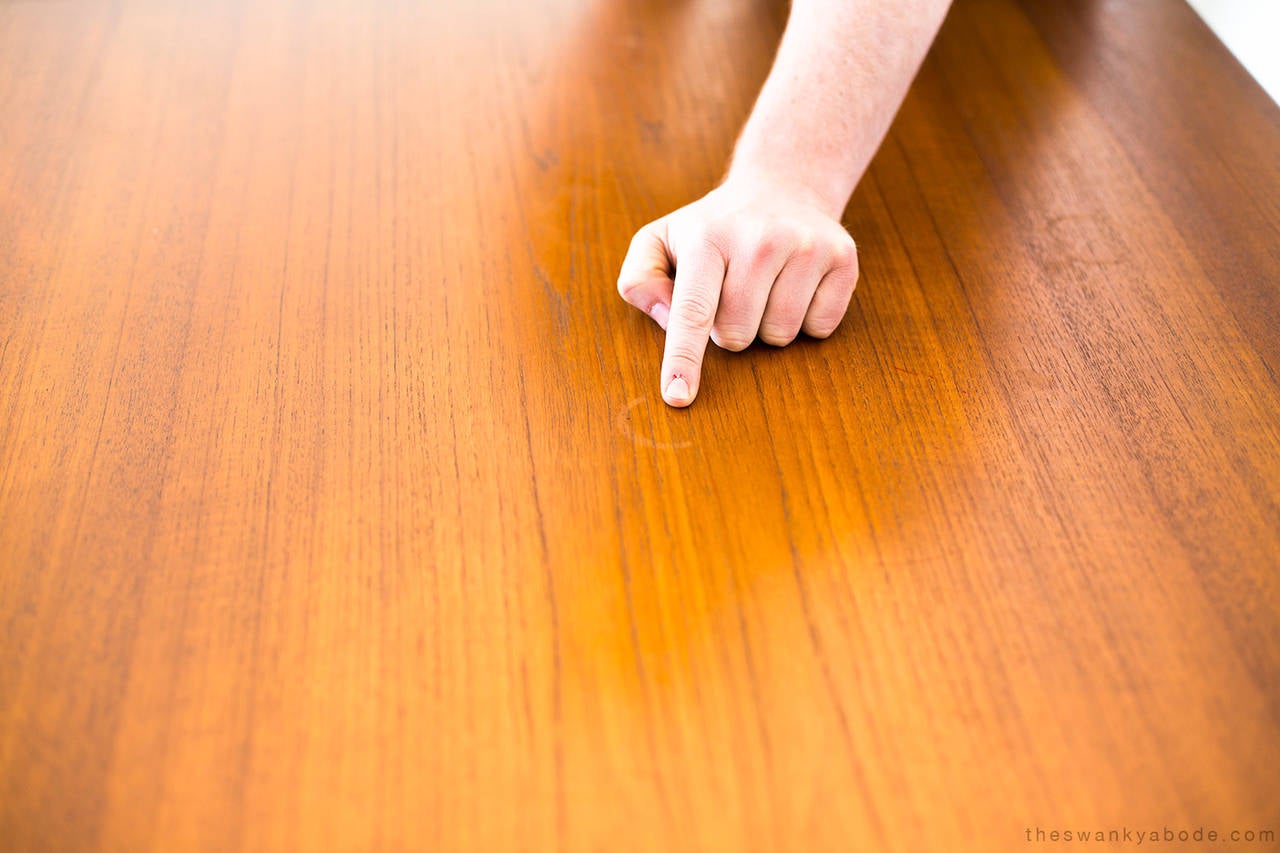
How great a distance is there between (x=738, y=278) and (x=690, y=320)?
0.05m

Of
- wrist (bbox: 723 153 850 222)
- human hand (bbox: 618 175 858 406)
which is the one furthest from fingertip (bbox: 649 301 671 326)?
wrist (bbox: 723 153 850 222)

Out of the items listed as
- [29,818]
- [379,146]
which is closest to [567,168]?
[379,146]

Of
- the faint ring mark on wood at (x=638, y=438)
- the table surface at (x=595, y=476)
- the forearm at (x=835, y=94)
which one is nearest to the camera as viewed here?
the table surface at (x=595, y=476)

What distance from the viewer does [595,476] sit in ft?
1.89

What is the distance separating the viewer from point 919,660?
50 cm

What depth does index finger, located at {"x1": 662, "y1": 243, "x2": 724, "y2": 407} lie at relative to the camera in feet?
2.02

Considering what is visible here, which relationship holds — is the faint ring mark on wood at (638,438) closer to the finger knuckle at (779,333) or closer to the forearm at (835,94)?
the finger knuckle at (779,333)

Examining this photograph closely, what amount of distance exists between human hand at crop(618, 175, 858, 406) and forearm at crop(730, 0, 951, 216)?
0.05m

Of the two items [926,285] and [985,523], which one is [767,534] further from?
[926,285]

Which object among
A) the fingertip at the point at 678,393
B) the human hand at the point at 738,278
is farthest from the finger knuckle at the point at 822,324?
the fingertip at the point at 678,393

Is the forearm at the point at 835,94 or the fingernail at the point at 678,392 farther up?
the forearm at the point at 835,94

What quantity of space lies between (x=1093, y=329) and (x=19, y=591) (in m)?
0.70

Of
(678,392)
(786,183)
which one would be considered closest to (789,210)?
(786,183)

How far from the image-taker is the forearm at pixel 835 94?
2.32 feet
